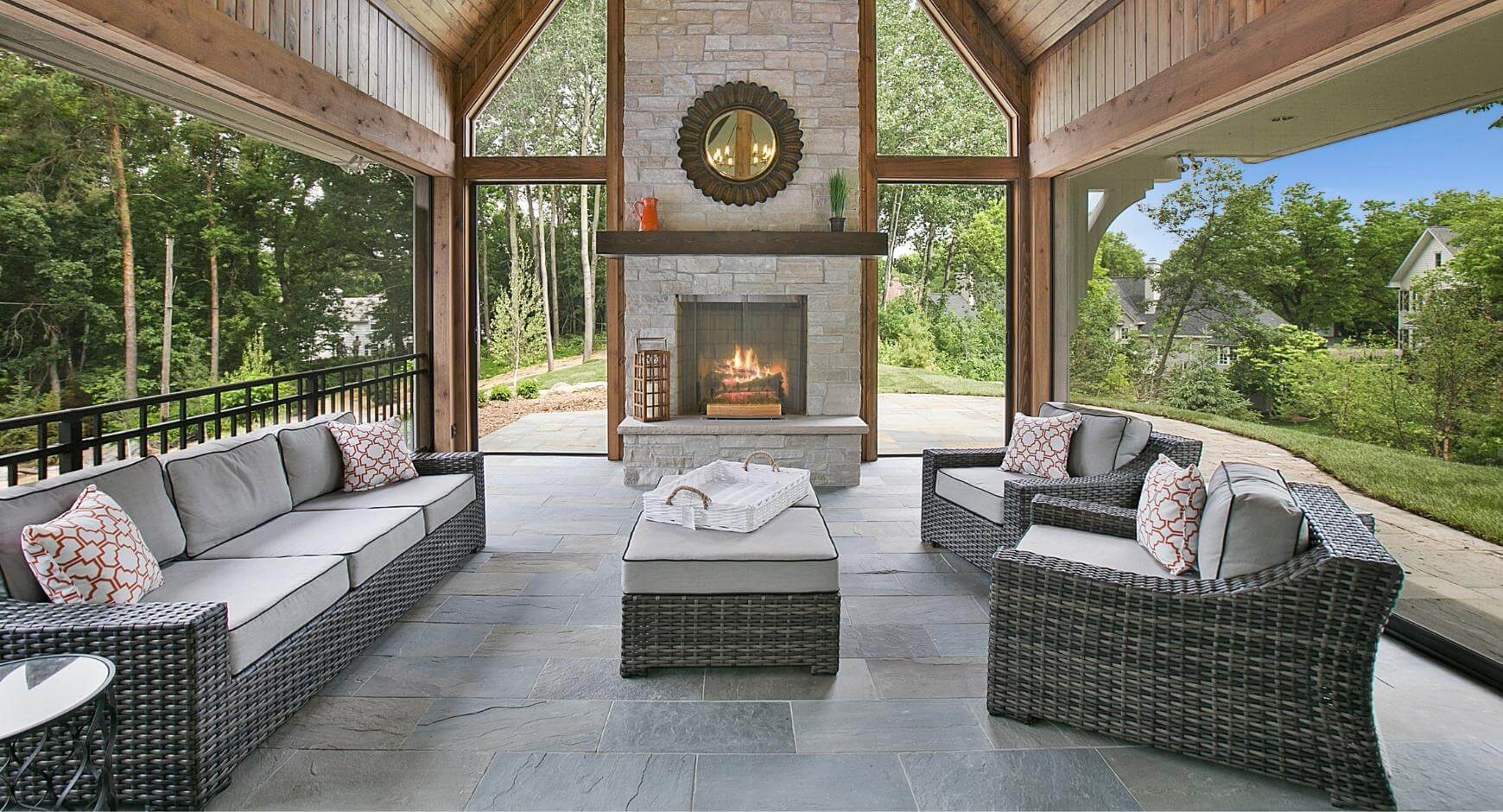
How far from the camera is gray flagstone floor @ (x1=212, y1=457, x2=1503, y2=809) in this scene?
88.0 inches

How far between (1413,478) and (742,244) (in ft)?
14.3

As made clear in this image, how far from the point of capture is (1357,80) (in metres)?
3.60

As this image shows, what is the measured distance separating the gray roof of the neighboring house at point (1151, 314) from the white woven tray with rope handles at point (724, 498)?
2.55 meters

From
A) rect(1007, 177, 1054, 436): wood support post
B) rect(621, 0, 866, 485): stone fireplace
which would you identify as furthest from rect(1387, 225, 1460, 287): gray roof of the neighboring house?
rect(621, 0, 866, 485): stone fireplace

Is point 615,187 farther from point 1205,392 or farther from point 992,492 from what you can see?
point 1205,392

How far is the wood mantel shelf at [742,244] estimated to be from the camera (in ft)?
20.7

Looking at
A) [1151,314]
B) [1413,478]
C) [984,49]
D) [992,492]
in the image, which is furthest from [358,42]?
Answer: [1413,478]

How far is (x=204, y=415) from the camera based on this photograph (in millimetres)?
4312

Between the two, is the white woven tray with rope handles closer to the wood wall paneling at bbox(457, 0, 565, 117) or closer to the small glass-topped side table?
the small glass-topped side table

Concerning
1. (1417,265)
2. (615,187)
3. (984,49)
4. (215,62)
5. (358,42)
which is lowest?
(1417,265)

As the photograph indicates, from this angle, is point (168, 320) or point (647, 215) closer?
point (168, 320)

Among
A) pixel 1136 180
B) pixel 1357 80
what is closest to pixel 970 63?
pixel 1136 180

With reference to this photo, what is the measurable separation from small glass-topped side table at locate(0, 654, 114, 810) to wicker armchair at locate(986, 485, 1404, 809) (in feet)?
7.81

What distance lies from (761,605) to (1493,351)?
9.05 feet
